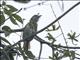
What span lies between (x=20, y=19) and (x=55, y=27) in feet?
2.71

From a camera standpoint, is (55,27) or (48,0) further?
(48,0)

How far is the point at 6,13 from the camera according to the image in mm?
1215

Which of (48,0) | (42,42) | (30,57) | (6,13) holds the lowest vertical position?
(30,57)

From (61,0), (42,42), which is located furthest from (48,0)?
(42,42)

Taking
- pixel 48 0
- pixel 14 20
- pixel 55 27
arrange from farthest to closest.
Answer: pixel 48 0 < pixel 55 27 < pixel 14 20

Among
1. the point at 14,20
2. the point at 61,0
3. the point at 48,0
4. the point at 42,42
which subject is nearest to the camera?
the point at 14,20

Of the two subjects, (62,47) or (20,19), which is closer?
(20,19)

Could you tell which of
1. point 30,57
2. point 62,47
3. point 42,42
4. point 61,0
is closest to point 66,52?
point 62,47

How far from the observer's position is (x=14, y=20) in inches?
46.2

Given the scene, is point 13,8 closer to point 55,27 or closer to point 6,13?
point 6,13

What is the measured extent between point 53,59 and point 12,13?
0.65m

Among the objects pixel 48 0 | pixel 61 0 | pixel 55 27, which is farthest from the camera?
pixel 61 0

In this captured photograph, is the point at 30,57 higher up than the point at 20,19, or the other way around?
the point at 20,19

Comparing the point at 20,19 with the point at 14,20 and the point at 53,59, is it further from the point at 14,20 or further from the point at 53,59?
the point at 53,59
